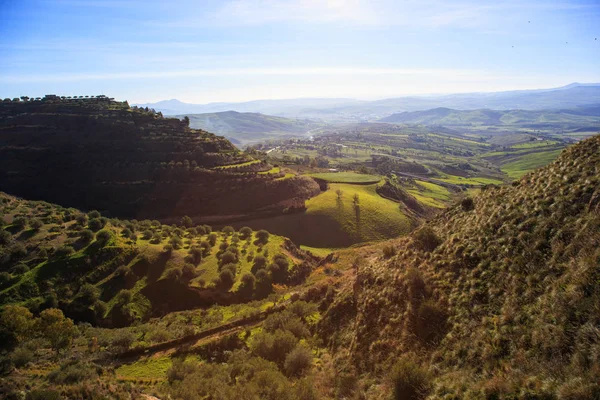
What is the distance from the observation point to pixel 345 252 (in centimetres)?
5994

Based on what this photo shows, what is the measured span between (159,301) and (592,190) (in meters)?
41.6

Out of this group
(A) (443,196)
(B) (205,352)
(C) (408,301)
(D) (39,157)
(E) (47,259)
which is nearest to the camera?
(C) (408,301)

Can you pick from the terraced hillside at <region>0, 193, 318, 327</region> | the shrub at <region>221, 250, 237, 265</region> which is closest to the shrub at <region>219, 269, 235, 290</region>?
the terraced hillside at <region>0, 193, 318, 327</region>

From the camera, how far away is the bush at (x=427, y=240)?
25.7m

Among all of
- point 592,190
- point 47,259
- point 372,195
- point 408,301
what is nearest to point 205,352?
point 408,301

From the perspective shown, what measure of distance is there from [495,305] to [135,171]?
8518 cm

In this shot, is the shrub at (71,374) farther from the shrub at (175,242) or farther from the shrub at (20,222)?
the shrub at (20,222)

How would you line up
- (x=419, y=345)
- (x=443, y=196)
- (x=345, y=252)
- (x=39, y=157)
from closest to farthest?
(x=419, y=345) < (x=345, y=252) < (x=39, y=157) < (x=443, y=196)

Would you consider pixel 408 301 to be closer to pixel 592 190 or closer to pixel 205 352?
pixel 592 190

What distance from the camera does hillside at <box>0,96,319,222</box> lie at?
249 feet

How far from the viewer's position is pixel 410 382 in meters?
14.2

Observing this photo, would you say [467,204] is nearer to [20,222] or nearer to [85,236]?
[85,236]

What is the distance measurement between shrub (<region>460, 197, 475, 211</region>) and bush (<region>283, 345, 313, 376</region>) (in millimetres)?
19935

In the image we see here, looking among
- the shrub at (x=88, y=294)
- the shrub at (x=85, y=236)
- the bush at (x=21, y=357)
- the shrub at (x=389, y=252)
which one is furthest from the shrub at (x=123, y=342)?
the shrub at (x=389, y=252)
